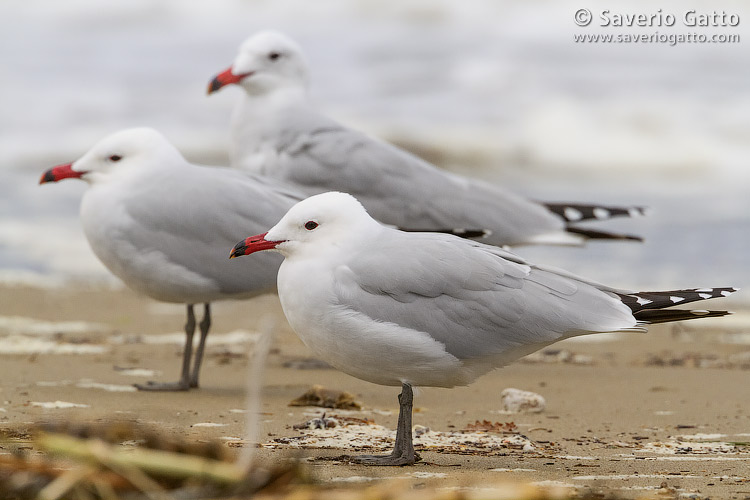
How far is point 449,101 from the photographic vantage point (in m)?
20.1

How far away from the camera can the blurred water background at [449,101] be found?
495 inches

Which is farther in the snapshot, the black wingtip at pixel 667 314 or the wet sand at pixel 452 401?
the black wingtip at pixel 667 314

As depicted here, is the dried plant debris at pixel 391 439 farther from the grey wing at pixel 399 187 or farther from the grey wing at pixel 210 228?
the grey wing at pixel 399 187

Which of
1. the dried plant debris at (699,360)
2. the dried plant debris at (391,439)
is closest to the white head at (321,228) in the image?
the dried plant debris at (391,439)

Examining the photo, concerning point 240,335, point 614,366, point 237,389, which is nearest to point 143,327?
point 240,335

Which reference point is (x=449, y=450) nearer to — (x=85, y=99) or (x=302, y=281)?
(x=302, y=281)

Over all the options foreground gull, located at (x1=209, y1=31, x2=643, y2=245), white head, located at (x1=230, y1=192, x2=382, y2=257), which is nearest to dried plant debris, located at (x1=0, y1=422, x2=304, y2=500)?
white head, located at (x1=230, y1=192, x2=382, y2=257)

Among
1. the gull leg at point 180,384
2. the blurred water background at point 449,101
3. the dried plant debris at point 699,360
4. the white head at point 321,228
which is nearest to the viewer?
the white head at point 321,228

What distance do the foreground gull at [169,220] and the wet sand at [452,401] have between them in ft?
1.84

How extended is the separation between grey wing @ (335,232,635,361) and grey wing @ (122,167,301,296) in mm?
1654

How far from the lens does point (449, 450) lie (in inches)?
173

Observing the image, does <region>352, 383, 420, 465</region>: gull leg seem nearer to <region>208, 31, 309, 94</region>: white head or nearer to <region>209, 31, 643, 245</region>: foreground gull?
<region>209, 31, 643, 245</region>: foreground gull

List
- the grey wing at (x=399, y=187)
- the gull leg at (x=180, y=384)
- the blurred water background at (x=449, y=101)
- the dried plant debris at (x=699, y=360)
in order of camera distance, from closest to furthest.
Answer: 1. the gull leg at (x=180, y=384)
2. the dried plant debris at (x=699, y=360)
3. the grey wing at (x=399, y=187)
4. the blurred water background at (x=449, y=101)

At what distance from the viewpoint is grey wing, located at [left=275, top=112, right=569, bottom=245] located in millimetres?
6965
